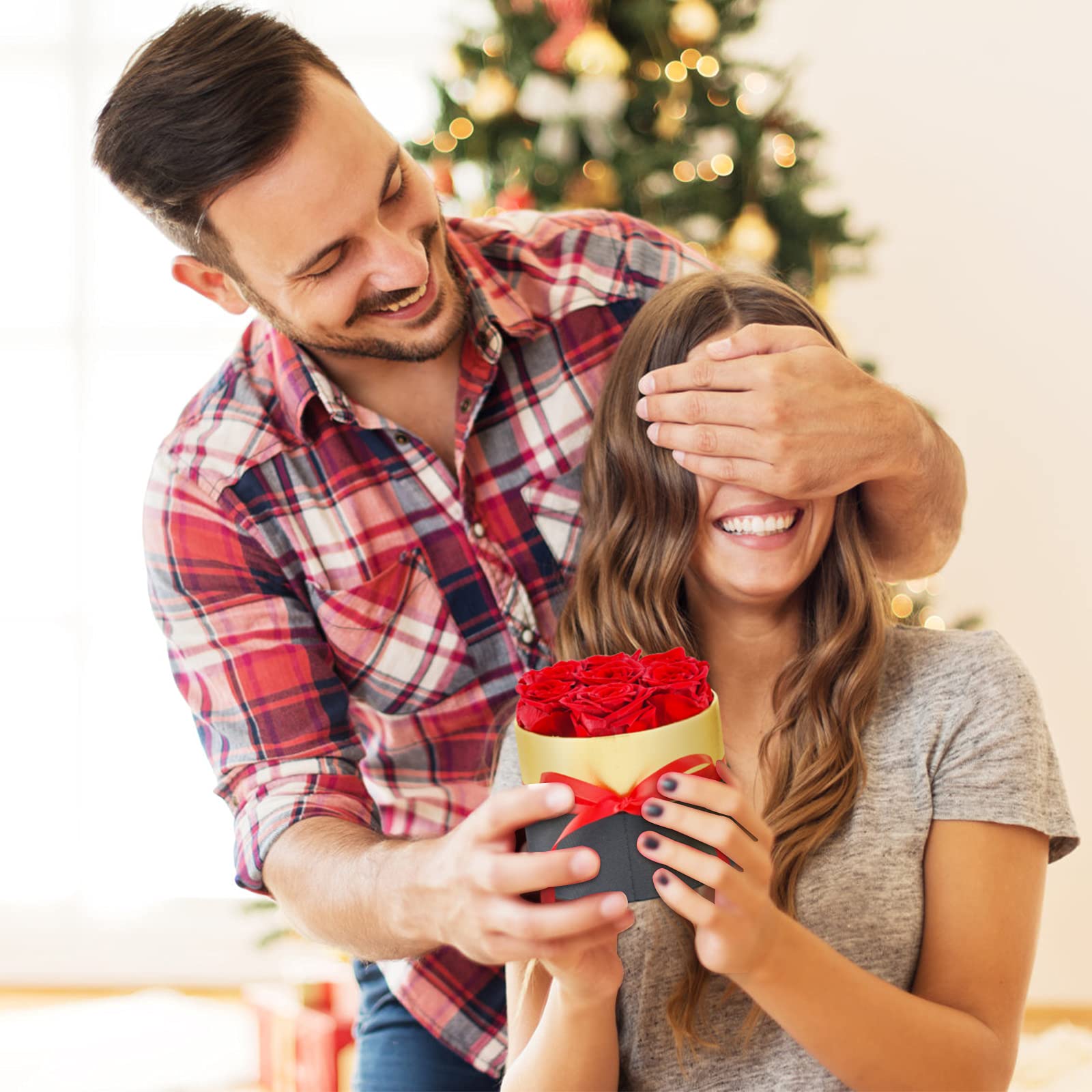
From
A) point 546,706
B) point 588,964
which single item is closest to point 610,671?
point 546,706

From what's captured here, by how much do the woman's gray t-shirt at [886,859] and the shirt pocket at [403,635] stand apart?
544 millimetres

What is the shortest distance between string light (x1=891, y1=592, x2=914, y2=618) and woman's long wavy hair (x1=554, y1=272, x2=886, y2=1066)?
1.20 metres

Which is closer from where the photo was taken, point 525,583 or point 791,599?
point 791,599

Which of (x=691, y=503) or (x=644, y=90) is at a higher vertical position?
(x=644, y=90)

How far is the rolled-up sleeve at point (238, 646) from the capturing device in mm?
1736

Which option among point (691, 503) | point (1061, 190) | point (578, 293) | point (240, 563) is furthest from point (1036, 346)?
point (240, 563)

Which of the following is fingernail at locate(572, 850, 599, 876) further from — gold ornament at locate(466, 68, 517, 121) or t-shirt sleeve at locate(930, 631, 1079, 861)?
gold ornament at locate(466, 68, 517, 121)

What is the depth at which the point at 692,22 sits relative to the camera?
8.71 feet

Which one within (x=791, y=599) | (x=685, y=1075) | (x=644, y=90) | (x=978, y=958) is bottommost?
(x=685, y=1075)

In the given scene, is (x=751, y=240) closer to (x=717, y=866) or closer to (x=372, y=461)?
(x=372, y=461)

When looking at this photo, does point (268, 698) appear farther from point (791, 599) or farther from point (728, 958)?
point (728, 958)

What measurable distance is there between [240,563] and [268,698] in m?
0.20

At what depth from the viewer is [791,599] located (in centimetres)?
156

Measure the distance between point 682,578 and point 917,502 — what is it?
32 centimetres
